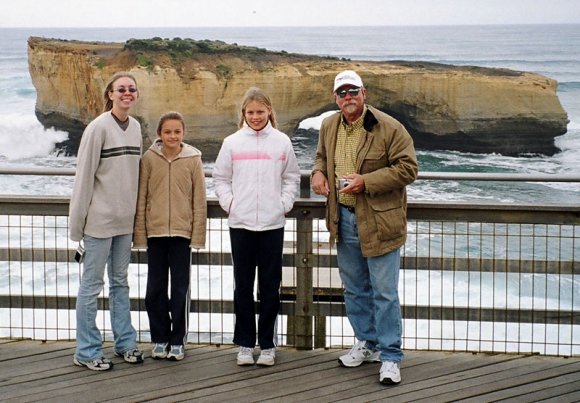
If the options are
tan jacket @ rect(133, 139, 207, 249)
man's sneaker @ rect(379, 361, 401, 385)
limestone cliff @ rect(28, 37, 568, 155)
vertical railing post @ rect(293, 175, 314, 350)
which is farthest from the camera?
limestone cliff @ rect(28, 37, 568, 155)

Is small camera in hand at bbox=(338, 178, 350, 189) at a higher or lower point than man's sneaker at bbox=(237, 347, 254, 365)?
higher

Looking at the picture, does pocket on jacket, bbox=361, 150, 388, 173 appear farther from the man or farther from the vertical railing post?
the vertical railing post

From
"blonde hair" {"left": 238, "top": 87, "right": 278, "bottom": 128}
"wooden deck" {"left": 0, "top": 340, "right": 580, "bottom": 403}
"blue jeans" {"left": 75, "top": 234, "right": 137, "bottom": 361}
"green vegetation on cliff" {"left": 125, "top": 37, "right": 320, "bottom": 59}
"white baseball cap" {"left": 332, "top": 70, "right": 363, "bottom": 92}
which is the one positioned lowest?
"wooden deck" {"left": 0, "top": 340, "right": 580, "bottom": 403}

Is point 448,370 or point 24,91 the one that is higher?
point 24,91

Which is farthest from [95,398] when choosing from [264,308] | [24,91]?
[24,91]

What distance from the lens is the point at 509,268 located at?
4.32m

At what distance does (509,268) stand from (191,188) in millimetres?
1651

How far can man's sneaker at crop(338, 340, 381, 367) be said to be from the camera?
165 inches

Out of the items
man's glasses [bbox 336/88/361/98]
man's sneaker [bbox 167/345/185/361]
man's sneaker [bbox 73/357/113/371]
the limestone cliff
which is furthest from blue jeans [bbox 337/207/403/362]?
the limestone cliff

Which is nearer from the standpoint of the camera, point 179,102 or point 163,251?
point 163,251

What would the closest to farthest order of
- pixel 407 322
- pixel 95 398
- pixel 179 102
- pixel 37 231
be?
pixel 95 398, pixel 407 322, pixel 37 231, pixel 179 102

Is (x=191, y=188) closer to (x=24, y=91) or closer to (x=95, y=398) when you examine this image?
(x=95, y=398)

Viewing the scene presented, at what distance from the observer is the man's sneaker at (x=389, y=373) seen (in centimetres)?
395

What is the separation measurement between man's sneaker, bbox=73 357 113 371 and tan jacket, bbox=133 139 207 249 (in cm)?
59
